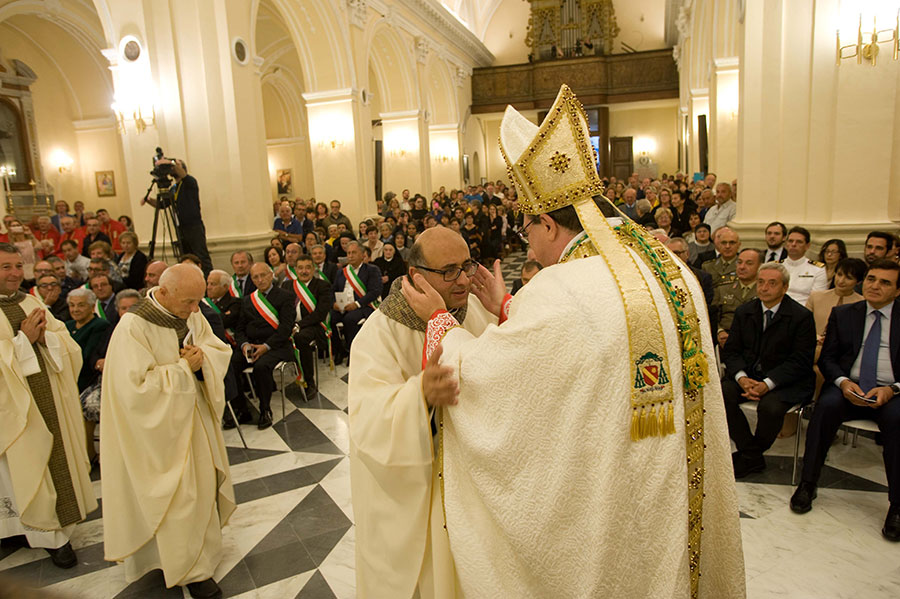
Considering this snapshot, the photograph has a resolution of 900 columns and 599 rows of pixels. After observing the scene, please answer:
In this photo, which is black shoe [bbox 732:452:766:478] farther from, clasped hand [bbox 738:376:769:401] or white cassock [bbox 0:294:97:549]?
white cassock [bbox 0:294:97:549]

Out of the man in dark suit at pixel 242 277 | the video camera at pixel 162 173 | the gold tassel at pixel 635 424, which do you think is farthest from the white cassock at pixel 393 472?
the video camera at pixel 162 173

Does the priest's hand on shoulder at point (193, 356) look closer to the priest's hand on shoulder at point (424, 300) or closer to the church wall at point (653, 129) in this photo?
the priest's hand on shoulder at point (424, 300)

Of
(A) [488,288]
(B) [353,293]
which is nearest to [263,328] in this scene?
(B) [353,293]

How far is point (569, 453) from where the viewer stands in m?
1.54

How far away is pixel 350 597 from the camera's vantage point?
9.77ft

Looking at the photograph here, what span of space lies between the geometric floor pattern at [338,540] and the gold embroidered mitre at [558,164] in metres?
2.26

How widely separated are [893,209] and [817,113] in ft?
3.94

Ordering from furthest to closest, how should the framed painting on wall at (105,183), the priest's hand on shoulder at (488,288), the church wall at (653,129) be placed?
the church wall at (653,129), the framed painting on wall at (105,183), the priest's hand on shoulder at (488,288)

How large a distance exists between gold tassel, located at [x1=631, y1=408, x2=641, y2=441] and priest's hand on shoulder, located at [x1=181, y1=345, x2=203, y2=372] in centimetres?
236

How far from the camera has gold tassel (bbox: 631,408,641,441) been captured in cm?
154

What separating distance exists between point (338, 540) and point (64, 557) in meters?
1.53

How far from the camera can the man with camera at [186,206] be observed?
7.53 m

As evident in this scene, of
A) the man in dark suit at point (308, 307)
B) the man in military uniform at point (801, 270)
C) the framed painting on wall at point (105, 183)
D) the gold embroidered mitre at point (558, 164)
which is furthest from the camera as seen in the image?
the framed painting on wall at point (105, 183)

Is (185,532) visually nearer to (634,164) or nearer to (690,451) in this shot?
(690,451)
